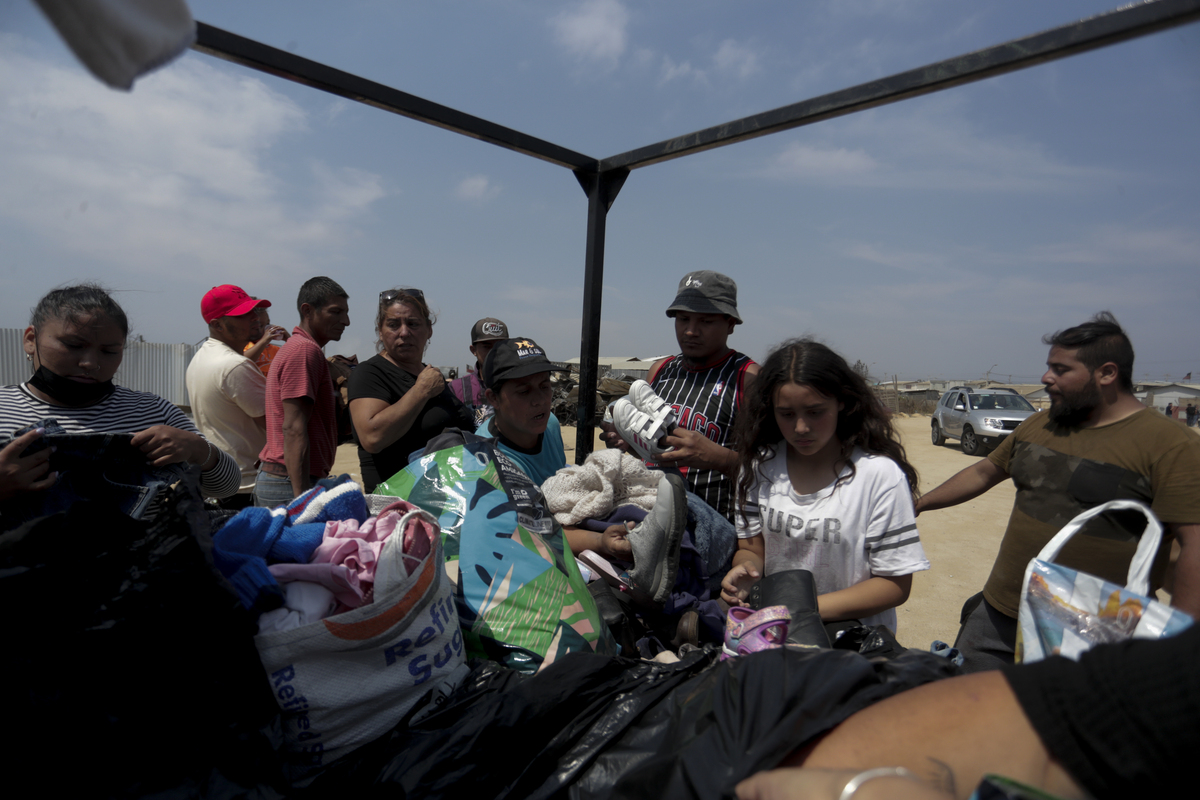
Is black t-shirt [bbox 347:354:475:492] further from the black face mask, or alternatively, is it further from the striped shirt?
the black face mask

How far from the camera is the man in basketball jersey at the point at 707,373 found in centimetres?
248

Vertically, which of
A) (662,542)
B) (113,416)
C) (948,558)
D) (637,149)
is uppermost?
(637,149)

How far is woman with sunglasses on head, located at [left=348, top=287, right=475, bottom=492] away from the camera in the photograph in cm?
273

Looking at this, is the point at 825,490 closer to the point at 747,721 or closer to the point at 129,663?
the point at 747,721

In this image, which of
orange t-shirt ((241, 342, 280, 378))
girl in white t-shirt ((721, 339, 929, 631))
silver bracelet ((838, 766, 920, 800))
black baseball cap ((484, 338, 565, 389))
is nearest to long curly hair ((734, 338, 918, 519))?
girl in white t-shirt ((721, 339, 929, 631))

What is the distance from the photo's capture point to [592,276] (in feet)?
9.35

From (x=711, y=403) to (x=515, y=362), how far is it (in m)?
0.89

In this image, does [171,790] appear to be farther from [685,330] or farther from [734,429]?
[685,330]

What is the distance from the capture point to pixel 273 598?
121 cm

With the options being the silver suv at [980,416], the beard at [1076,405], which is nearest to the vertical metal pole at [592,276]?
the beard at [1076,405]

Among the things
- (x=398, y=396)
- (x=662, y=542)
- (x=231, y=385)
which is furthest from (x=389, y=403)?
(x=662, y=542)

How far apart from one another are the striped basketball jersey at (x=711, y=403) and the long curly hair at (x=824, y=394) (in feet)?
0.74

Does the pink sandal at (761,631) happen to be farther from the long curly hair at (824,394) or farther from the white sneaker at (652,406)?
the white sneaker at (652,406)

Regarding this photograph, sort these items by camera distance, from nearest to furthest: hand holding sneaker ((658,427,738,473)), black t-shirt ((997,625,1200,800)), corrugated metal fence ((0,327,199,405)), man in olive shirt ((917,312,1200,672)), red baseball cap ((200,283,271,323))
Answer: black t-shirt ((997,625,1200,800)) → hand holding sneaker ((658,427,738,473)) → man in olive shirt ((917,312,1200,672)) → red baseball cap ((200,283,271,323)) → corrugated metal fence ((0,327,199,405))
